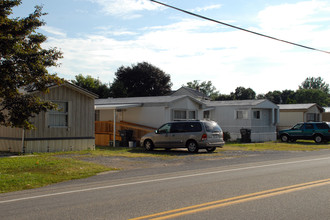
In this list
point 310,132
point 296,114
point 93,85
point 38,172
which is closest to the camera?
point 38,172

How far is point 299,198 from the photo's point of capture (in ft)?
25.8

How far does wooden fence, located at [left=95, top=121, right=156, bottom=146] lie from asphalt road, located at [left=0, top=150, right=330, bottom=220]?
13.5 metres

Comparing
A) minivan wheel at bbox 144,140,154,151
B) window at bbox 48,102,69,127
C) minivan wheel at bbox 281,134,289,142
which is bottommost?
minivan wheel at bbox 144,140,154,151

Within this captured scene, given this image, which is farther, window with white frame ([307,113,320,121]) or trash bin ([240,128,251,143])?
window with white frame ([307,113,320,121])

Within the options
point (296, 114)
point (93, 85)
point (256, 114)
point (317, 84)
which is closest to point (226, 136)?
point (256, 114)

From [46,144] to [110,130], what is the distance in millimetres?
7463

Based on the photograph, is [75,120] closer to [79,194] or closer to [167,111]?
[167,111]

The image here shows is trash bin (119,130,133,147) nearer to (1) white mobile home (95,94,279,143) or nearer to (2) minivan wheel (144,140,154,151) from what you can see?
(1) white mobile home (95,94,279,143)

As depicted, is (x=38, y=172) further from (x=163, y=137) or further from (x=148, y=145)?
(x=148, y=145)

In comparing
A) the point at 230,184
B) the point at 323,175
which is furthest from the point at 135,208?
the point at 323,175

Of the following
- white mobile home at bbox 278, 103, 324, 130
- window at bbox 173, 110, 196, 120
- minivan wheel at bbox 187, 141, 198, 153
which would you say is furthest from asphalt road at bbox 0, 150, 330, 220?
white mobile home at bbox 278, 103, 324, 130

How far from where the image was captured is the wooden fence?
25609 mm

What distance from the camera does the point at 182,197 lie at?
8172 mm

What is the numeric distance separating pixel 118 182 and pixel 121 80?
51282 millimetres
